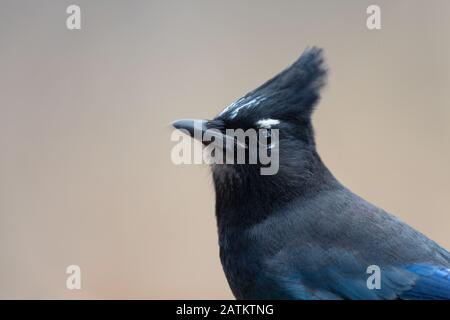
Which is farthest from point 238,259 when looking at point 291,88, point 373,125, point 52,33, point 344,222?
point 52,33

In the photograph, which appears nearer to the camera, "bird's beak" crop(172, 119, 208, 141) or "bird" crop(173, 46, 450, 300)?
"bird" crop(173, 46, 450, 300)

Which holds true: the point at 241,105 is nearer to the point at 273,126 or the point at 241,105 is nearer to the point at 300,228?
the point at 273,126

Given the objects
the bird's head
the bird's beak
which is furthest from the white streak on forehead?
the bird's beak

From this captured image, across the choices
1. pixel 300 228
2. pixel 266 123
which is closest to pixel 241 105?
pixel 266 123

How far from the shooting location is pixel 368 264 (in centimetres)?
304

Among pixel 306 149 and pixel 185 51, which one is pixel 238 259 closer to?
pixel 306 149

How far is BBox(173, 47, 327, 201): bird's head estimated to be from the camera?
3078mm

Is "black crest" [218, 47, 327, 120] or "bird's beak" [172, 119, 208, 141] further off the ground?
"black crest" [218, 47, 327, 120]

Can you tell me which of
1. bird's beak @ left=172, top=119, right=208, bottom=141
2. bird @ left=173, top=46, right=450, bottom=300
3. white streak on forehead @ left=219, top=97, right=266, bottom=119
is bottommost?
bird @ left=173, top=46, right=450, bottom=300

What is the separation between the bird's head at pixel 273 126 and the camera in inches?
121

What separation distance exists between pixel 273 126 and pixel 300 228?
401 millimetres

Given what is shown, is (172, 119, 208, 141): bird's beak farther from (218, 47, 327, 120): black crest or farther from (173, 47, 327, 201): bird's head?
(218, 47, 327, 120): black crest

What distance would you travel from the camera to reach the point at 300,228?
3078 millimetres
